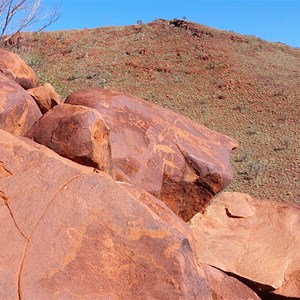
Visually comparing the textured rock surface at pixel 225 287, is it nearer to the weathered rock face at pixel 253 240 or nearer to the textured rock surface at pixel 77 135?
the weathered rock face at pixel 253 240

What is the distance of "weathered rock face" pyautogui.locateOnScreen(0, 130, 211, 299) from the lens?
3.93 meters

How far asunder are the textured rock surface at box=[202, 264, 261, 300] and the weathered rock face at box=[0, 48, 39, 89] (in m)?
3.62

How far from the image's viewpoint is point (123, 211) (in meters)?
4.29

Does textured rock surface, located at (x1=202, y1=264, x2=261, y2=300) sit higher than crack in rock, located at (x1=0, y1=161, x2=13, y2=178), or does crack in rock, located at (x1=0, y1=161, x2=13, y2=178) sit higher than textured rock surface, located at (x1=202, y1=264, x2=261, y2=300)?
crack in rock, located at (x1=0, y1=161, x2=13, y2=178)

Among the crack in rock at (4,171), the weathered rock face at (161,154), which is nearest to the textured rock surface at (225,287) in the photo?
the weathered rock face at (161,154)

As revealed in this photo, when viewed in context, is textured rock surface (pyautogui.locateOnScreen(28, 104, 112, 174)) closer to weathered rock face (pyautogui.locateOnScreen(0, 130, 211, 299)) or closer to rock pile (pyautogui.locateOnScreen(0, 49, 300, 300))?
rock pile (pyautogui.locateOnScreen(0, 49, 300, 300))

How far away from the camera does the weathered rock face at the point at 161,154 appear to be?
671 cm

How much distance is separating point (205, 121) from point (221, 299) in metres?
12.9

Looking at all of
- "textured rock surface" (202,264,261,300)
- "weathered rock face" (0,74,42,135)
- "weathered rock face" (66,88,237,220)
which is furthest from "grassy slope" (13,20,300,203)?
"weathered rock face" (0,74,42,135)

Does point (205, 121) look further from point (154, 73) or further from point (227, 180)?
point (227, 180)

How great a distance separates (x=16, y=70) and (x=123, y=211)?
4028 mm

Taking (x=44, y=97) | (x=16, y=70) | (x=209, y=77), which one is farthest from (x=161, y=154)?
(x=209, y=77)

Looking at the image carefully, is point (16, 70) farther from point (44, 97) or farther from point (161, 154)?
point (161, 154)

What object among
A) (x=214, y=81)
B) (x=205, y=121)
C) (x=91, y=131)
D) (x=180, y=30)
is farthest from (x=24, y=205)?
(x=180, y=30)
